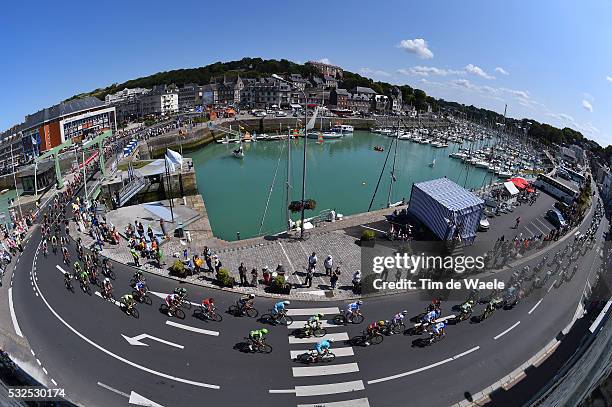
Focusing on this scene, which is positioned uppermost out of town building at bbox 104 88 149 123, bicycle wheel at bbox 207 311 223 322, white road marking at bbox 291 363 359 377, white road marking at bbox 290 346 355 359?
town building at bbox 104 88 149 123

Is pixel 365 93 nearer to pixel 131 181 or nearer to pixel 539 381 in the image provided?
pixel 131 181

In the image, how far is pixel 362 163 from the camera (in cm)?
7500

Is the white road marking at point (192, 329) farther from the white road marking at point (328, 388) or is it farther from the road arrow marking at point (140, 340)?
the white road marking at point (328, 388)

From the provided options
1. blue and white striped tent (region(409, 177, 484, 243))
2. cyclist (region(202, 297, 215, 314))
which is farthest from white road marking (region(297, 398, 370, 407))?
blue and white striped tent (region(409, 177, 484, 243))

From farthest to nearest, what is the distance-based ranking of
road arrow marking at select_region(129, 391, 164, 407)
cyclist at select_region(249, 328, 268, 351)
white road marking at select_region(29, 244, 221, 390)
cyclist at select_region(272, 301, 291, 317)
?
cyclist at select_region(272, 301, 291, 317)
cyclist at select_region(249, 328, 268, 351)
white road marking at select_region(29, 244, 221, 390)
road arrow marking at select_region(129, 391, 164, 407)

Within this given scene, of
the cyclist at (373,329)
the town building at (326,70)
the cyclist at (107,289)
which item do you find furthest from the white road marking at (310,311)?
the town building at (326,70)

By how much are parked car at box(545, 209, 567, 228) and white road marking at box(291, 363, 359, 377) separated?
29.8 metres

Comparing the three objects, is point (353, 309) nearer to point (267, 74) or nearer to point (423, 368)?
point (423, 368)

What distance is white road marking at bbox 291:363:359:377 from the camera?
1500 cm

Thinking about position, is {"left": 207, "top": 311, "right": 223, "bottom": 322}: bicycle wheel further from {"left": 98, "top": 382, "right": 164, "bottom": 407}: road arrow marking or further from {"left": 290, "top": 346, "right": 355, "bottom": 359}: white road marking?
{"left": 98, "top": 382, "right": 164, "bottom": 407}: road arrow marking

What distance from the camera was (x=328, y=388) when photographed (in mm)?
14312

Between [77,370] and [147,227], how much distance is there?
14.9 metres

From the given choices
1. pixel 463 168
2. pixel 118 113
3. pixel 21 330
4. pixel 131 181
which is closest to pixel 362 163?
pixel 463 168

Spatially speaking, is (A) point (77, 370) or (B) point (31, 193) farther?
(B) point (31, 193)
